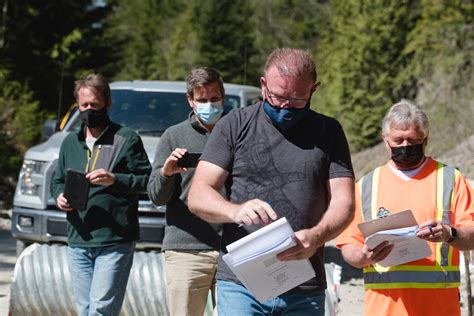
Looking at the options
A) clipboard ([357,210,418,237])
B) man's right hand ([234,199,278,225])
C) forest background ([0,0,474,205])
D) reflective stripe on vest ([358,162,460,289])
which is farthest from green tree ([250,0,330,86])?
man's right hand ([234,199,278,225])

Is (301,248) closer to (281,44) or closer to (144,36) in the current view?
(281,44)

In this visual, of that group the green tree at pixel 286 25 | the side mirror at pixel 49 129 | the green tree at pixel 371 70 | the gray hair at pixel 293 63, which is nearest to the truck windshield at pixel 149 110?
the side mirror at pixel 49 129

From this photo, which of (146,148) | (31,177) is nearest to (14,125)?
(31,177)

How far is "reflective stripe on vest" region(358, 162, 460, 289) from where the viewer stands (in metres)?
4.35

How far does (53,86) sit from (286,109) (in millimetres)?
24838

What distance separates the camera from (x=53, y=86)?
28.0m

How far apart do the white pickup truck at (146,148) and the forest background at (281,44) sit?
2.05 meters

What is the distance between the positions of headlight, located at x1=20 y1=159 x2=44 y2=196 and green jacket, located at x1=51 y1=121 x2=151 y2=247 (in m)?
3.11

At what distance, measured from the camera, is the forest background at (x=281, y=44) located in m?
17.8

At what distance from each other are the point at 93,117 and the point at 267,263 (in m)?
2.43

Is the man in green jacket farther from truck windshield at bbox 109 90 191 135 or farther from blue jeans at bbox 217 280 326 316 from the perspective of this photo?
truck windshield at bbox 109 90 191 135

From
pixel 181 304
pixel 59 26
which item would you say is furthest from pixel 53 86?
pixel 181 304

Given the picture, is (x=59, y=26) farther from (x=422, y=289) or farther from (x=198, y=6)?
(x=422, y=289)

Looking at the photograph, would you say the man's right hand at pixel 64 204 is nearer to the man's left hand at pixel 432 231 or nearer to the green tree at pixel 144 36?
the man's left hand at pixel 432 231
